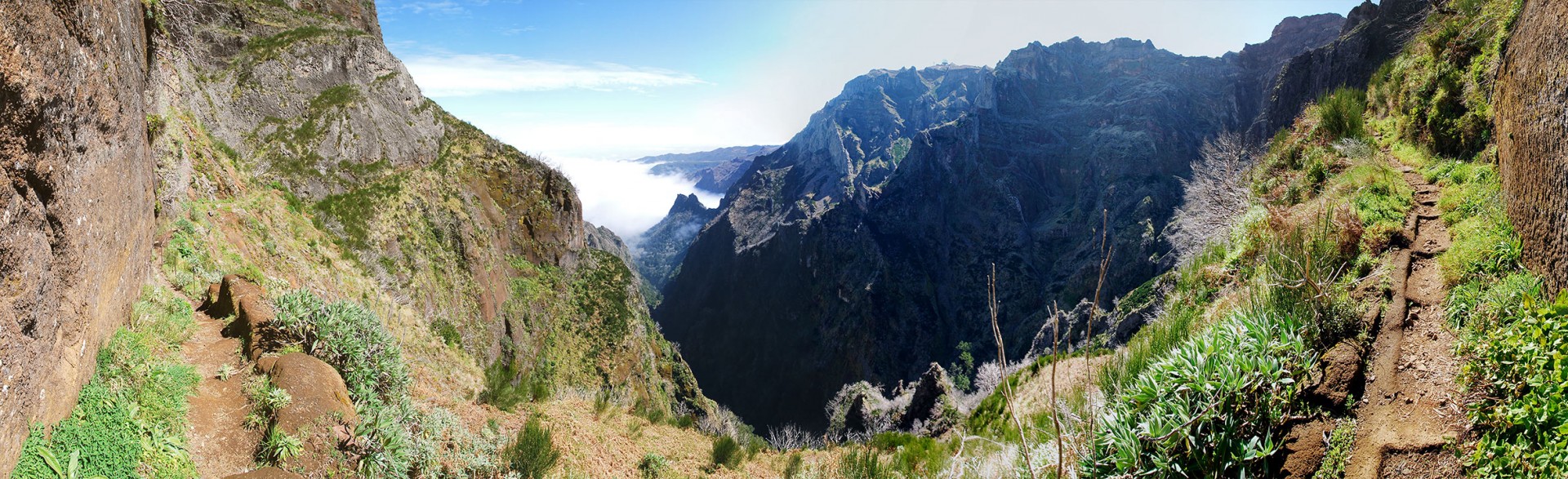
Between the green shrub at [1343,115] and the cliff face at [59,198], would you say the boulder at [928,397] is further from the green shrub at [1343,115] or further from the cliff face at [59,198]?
the cliff face at [59,198]

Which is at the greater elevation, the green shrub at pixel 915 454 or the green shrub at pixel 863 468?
the green shrub at pixel 863 468

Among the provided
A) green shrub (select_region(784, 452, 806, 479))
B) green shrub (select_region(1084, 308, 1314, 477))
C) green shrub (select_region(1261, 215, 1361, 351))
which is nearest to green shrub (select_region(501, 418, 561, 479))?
green shrub (select_region(784, 452, 806, 479))

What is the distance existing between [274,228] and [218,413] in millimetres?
10871

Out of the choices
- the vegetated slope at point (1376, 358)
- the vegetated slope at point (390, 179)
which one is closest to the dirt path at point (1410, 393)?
the vegetated slope at point (1376, 358)

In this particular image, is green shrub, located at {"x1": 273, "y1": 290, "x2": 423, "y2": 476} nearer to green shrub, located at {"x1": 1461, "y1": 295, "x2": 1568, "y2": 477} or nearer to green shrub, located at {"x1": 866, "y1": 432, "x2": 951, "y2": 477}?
green shrub, located at {"x1": 866, "y1": 432, "x2": 951, "y2": 477}

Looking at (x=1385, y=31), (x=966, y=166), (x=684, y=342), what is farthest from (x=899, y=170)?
(x=1385, y=31)

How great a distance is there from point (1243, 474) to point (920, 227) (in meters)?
116

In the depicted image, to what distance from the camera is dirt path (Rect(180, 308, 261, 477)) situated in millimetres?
4602

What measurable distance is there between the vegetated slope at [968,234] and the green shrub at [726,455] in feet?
245

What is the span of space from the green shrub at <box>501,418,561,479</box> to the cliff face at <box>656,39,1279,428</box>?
80.4m

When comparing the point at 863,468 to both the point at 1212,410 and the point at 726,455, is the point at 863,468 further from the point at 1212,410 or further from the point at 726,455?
the point at 1212,410

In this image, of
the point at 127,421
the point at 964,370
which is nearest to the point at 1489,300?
the point at 127,421

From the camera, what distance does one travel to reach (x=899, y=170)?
412 feet

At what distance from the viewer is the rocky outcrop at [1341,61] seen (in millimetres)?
44812
